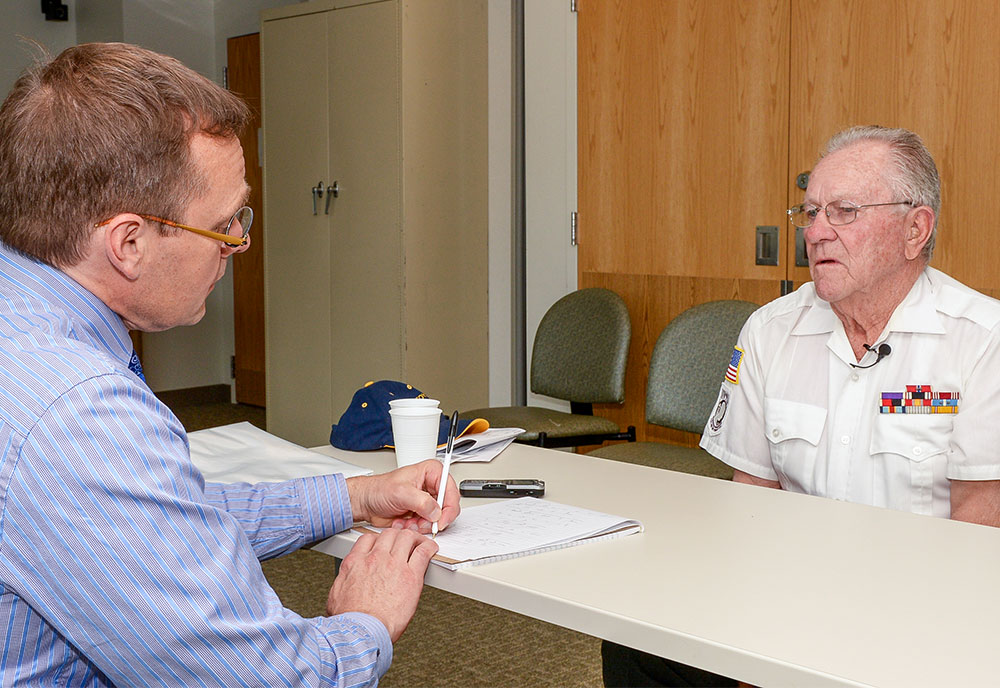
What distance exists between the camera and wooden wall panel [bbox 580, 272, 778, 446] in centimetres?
386

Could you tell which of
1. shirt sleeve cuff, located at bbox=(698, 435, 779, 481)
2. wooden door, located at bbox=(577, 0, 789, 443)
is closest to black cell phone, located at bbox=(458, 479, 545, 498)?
shirt sleeve cuff, located at bbox=(698, 435, 779, 481)

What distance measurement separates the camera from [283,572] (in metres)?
3.71

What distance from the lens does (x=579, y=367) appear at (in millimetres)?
3873

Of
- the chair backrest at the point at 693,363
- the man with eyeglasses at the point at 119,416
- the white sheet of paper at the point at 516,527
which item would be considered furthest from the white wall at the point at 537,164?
the man with eyeglasses at the point at 119,416

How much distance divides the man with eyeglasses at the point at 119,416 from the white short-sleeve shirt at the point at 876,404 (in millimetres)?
1088

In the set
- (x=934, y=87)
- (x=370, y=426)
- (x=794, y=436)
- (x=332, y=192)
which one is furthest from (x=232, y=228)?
(x=332, y=192)

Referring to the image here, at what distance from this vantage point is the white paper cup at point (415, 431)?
182 cm

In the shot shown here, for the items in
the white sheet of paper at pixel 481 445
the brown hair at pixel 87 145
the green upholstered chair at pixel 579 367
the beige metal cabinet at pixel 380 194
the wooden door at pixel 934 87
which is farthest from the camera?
the beige metal cabinet at pixel 380 194

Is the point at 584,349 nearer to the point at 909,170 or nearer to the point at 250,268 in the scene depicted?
the point at 909,170

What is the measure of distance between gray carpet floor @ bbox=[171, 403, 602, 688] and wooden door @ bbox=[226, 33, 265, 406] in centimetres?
322

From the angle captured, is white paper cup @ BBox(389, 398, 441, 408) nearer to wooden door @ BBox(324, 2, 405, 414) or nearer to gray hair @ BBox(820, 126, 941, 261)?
gray hair @ BBox(820, 126, 941, 261)

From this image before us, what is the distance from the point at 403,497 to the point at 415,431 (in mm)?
350

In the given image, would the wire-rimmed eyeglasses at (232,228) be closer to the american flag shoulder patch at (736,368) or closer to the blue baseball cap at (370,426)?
the blue baseball cap at (370,426)

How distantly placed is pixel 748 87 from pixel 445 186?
1.54m
